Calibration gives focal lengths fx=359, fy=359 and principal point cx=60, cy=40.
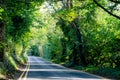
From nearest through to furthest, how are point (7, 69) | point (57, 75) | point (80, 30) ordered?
point (7, 69) → point (57, 75) → point (80, 30)

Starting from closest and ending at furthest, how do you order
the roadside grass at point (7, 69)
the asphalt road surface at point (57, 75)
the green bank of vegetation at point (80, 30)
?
the roadside grass at point (7, 69) → the asphalt road surface at point (57, 75) → the green bank of vegetation at point (80, 30)

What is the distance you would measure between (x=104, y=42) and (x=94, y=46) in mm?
3649

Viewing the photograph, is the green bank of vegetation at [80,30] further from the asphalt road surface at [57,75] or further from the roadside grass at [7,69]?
the asphalt road surface at [57,75]

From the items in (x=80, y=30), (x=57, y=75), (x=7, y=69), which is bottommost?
(x=57, y=75)

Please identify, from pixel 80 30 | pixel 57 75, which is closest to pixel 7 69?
pixel 57 75

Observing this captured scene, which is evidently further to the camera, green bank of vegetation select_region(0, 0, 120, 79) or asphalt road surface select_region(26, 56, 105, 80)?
green bank of vegetation select_region(0, 0, 120, 79)

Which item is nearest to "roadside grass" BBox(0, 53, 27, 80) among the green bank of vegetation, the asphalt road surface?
the green bank of vegetation

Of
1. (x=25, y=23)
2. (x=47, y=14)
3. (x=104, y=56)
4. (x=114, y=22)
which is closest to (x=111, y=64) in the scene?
(x=104, y=56)

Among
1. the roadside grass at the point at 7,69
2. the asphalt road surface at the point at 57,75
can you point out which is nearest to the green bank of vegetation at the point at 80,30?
the roadside grass at the point at 7,69

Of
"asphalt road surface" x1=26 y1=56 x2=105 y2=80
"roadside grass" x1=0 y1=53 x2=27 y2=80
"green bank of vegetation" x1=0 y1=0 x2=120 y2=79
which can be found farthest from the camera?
"green bank of vegetation" x1=0 y1=0 x2=120 y2=79

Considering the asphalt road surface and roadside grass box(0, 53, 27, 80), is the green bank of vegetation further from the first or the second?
the asphalt road surface

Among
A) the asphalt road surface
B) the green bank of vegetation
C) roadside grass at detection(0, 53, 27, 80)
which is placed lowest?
the asphalt road surface

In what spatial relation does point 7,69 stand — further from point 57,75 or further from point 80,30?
point 80,30

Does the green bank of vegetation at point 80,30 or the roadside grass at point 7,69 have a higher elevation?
the green bank of vegetation at point 80,30
